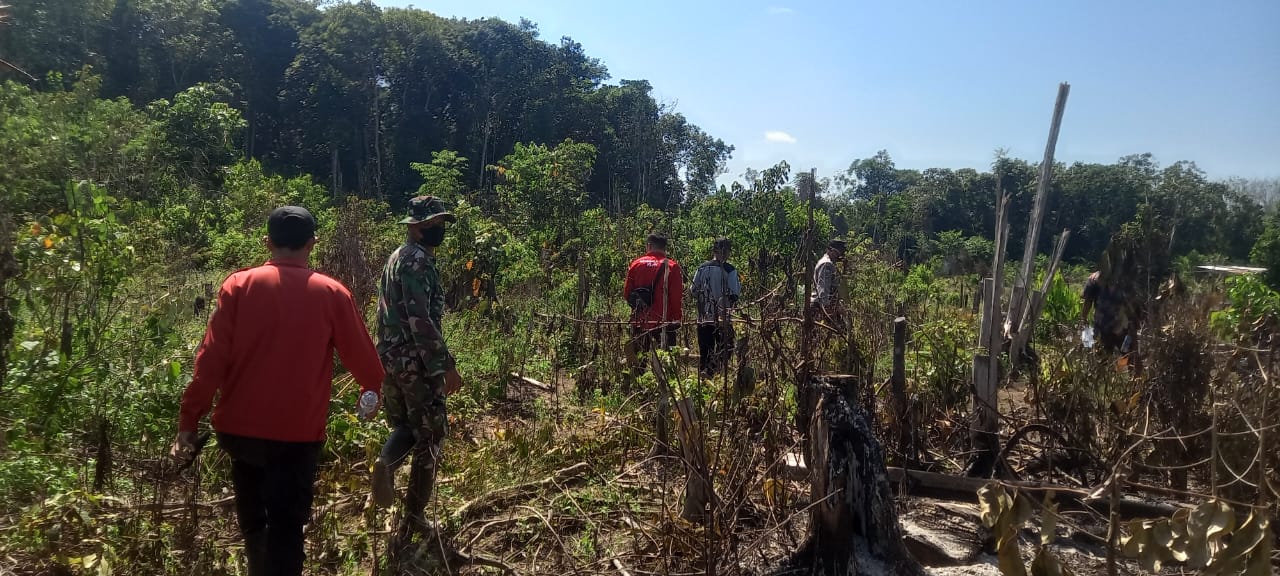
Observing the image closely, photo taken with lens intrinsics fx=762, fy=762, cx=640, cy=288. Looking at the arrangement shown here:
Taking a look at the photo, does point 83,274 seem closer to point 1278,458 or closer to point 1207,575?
point 1207,575

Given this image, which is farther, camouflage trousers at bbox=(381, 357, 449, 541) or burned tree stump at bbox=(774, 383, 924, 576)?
camouflage trousers at bbox=(381, 357, 449, 541)

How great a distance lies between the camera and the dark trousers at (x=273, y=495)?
2.49 metres

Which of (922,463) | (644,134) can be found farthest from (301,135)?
(922,463)

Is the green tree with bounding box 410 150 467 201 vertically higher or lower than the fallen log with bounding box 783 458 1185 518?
higher

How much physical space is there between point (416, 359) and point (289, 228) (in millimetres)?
858

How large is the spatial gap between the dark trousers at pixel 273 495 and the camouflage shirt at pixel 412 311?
0.68 metres

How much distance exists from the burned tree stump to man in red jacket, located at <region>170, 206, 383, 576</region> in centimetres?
164

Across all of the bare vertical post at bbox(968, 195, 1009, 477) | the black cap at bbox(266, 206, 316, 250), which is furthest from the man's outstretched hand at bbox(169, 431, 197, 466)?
the bare vertical post at bbox(968, 195, 1009, 477)

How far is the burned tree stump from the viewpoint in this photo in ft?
8.69

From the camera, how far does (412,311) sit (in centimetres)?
317

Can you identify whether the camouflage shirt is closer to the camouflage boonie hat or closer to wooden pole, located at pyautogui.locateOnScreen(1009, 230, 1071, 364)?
the camouflage boonie hat

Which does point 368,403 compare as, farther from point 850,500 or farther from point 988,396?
point 988,396

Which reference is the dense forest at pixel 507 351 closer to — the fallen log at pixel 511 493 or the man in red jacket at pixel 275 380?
the fallen log at pixel 511 493

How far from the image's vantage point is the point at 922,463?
4.00m
